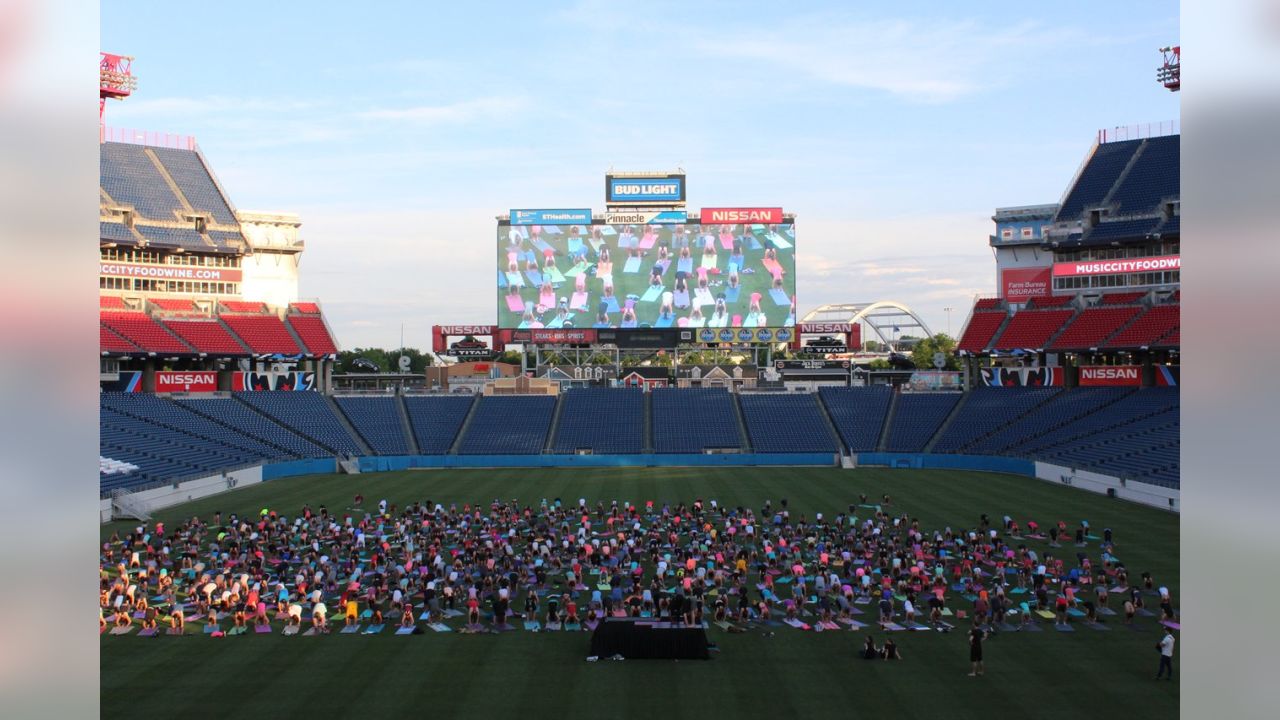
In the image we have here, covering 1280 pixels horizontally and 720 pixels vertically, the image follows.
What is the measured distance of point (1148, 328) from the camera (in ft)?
210

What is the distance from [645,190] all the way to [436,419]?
24.1m

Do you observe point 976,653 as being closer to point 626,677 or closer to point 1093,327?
point 626,677

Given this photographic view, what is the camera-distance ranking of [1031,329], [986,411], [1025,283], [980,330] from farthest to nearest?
[1025,283] → [980,330] → [1031,329] → [986,411]

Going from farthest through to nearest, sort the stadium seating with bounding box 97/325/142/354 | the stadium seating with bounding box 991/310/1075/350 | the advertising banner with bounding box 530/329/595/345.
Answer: the advertising banner with bounding box 530/329/595/345, the stadium seating with bounding box 991/310/1075/350, the stadium seating with bounding box 97/325/142/354

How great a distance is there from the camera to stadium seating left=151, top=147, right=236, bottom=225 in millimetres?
76412

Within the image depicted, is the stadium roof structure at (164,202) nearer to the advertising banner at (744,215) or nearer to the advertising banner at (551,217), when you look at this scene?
the advertising banner at (551,217)

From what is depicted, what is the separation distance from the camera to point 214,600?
79.6ft

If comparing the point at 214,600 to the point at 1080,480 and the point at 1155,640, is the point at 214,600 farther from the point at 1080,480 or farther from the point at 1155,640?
the point at 1080,480

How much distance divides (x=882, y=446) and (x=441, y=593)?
4496 centimetres

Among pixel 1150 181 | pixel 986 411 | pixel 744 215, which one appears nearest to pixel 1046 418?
pixel 986 411

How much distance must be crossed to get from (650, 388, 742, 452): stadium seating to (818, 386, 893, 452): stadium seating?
7384 mm

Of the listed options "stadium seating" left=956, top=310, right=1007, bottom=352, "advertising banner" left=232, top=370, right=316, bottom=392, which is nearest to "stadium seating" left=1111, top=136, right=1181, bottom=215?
"stadium seating" left=956, top=310, right=1007, bottom=352

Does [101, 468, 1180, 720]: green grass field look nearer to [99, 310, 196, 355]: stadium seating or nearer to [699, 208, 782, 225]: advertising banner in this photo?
Answer: [99, 310, 196, 355]: stadium seating
